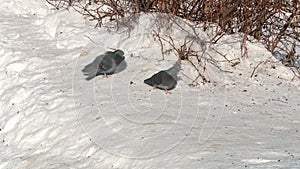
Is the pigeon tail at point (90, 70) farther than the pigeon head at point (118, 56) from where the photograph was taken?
No

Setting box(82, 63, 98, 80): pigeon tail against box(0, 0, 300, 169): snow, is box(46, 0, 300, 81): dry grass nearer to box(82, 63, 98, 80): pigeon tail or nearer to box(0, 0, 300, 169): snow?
box(0, 0, 300, 169): snow

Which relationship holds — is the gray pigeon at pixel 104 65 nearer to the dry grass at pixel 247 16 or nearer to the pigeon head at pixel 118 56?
the pigeon head at pixel 118 56

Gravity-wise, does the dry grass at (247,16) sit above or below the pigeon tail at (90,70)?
above

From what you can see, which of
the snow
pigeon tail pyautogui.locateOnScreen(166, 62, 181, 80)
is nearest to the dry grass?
the snow

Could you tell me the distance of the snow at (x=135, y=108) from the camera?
432cm

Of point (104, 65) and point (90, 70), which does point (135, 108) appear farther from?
point (90, 70)

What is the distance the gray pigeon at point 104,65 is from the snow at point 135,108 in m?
0.12

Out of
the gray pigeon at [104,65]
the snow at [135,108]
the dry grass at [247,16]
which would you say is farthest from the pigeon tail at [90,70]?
the dry grass at [247,16]

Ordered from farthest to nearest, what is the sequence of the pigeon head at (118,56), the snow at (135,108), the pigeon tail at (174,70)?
the pigeon head at (118,56), the pigeon tail at (174,70), the snow at (135,108)

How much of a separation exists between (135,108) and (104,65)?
4.05 ft

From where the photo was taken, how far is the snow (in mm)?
4320

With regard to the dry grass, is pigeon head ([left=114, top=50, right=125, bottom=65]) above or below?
below

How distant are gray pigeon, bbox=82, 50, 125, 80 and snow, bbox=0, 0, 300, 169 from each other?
0.12m

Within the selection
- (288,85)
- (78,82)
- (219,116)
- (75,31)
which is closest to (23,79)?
(78,82)
